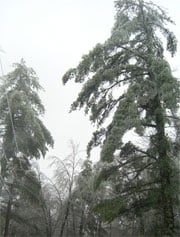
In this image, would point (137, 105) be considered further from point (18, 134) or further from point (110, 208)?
point (18, 134)

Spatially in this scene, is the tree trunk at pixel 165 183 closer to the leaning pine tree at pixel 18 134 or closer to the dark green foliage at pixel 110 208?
the dark green foliage at pixel 110 208

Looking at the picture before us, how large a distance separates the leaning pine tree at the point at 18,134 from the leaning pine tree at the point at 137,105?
5.41 metres

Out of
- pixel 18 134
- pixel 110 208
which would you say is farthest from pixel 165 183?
pixel 18 134

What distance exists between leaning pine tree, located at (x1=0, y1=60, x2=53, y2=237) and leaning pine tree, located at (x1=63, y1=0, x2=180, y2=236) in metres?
5.41

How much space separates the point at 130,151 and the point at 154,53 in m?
3.55

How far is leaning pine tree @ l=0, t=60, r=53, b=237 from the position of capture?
619 inches

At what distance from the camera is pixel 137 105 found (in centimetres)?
948

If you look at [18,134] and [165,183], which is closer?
[165,183]

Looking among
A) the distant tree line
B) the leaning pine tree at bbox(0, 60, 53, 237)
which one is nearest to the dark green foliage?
the distant tree line

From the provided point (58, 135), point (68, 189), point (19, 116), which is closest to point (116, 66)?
point (19, 116)

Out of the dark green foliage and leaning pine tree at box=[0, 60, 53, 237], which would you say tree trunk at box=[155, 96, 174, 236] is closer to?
the dark green foliage

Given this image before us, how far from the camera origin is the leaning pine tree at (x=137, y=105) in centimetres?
900

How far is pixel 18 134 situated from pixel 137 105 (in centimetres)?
841

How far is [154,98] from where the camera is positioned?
10.0 m
